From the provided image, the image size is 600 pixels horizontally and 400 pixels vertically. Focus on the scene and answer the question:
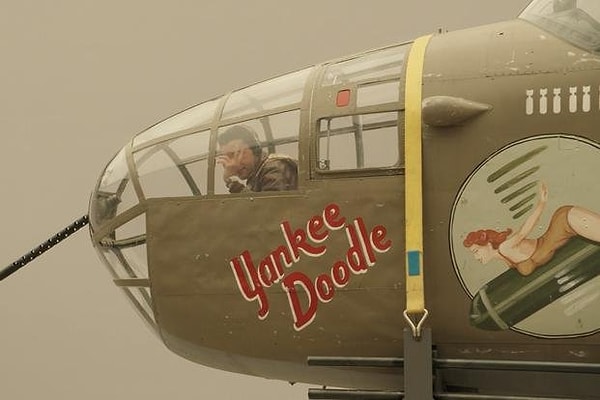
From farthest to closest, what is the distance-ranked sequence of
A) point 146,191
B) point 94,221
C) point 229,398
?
1. point 229,398
2. point 94,221
3. point 146,191

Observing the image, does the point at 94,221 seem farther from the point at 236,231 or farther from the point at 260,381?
the point at 260,381

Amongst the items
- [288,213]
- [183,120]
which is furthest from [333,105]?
[183,120]

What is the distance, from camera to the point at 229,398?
636 cm

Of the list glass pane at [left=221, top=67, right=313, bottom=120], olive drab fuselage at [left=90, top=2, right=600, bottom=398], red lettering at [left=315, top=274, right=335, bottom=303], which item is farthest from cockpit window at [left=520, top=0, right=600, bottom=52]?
red lettering at [left=315, top=274, right=335, bottom=303]

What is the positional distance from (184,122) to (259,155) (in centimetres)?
39

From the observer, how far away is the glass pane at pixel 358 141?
2.98 meters

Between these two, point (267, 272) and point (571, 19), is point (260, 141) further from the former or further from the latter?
point (571, 19)

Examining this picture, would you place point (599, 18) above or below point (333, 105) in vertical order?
above

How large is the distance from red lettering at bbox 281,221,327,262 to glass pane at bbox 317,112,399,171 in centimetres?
21

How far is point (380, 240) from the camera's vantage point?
2.93 metres

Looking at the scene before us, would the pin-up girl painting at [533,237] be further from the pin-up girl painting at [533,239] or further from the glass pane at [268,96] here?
the glass pane at [268,96]

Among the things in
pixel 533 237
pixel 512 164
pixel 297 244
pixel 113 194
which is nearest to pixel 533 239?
pixel 533 237

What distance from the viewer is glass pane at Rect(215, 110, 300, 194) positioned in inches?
122

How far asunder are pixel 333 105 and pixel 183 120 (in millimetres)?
635
